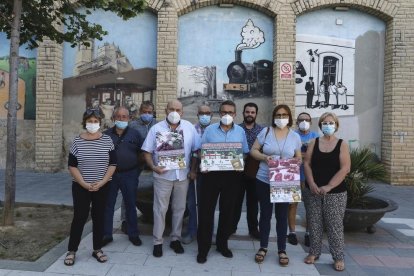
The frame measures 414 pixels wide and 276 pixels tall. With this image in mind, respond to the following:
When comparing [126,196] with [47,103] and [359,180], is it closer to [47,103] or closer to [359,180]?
[359,180]

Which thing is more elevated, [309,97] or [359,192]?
[309,97]

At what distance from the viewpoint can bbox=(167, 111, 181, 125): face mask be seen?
4859 mm

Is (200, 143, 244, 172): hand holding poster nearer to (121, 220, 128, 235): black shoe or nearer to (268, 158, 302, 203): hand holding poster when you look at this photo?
(268, 158, 302, 203): hand holding poster

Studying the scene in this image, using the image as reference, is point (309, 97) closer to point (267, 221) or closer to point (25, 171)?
point (267, 221)

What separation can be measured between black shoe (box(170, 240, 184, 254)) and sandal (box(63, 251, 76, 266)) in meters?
1.17

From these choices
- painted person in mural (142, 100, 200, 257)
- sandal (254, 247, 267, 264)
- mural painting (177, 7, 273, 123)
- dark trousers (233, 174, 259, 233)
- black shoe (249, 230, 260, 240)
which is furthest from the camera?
mural painting (177, 7, 273, 123)

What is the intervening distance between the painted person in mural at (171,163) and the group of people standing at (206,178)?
1 centimetres

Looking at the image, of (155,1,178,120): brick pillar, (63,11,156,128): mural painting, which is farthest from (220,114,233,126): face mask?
(63,11,156,128): mural painting

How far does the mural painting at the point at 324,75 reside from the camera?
10852 mm

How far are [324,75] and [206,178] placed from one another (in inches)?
283

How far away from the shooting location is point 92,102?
11078 millimetres

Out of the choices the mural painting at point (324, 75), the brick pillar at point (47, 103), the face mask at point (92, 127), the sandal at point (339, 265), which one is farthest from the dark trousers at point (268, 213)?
the brick pillar at point (47, 103)

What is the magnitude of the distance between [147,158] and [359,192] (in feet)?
10.5

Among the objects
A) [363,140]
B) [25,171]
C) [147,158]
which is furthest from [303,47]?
[25,171]
